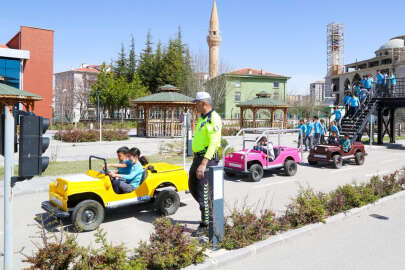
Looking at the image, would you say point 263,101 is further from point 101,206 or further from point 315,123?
point 101,206

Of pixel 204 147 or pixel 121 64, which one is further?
pixel 121 64

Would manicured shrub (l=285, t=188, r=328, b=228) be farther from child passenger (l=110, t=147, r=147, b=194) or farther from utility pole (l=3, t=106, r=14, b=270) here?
utility pole (l=3, t=106, r=14, b=270)

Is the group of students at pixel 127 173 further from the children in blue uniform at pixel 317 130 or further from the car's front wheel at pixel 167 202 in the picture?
the children in blue uniform at pixel 317 130

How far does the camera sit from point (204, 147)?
5008 millimetres

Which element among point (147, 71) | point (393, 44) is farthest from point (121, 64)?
point (393, 44)

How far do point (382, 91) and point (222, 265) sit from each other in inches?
786

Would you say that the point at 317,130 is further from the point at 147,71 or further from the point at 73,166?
the point at 147,71

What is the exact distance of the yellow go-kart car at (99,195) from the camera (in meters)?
5.29

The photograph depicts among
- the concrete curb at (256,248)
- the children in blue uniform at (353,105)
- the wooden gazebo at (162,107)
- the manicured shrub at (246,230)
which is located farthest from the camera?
the wooden gazebo at (162,107)

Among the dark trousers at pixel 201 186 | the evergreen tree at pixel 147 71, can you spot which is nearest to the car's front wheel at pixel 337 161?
the dark trousers at pixel 201 186

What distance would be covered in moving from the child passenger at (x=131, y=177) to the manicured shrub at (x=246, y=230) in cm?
185

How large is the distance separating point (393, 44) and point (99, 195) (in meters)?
93.2

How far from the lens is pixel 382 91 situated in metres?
20.6

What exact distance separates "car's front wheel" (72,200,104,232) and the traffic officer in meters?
1.58
